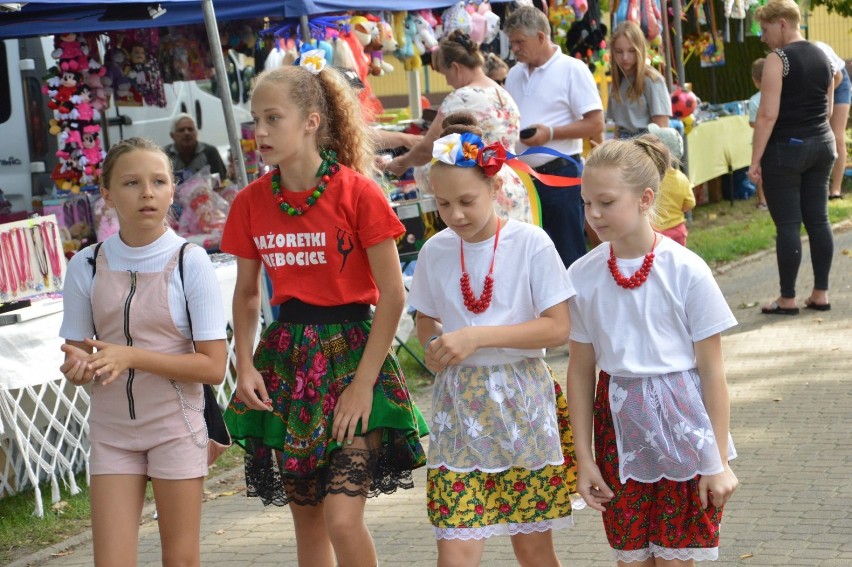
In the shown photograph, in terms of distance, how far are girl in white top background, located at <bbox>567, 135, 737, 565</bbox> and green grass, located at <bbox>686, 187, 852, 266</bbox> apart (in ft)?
25.2

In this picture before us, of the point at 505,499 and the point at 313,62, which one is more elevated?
the point at 313,62

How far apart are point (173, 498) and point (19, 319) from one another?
221 cm

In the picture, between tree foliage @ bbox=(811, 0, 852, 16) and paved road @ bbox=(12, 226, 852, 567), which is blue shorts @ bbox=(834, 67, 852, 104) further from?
tree foliage @ bbox=(811, 0, 852, 16)

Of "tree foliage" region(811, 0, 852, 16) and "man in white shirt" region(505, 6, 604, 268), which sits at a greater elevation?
"tree foliage" region(811, 0, 852, 16)

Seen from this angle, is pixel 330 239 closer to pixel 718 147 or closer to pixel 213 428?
pixel 213 428

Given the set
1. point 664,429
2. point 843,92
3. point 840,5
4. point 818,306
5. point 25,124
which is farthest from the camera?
point 840,5

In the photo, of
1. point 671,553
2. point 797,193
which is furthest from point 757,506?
point 797,193

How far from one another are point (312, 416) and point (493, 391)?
53 centimetres

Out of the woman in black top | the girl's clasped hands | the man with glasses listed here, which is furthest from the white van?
the girl's clasped hands

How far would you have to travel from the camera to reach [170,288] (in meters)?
3.44

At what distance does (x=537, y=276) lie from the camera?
3.32 metres

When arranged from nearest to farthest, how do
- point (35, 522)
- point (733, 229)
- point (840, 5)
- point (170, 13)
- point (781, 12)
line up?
point (35, 522), point (781, 12), point (170, 13), point (733, 229), point (840, 5)

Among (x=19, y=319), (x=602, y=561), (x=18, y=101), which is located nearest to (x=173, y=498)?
(x=602, y=561)

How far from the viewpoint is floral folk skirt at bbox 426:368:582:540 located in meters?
3.31
